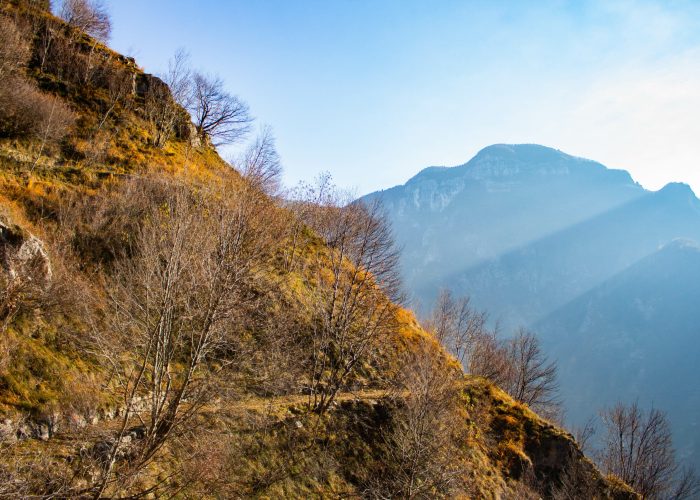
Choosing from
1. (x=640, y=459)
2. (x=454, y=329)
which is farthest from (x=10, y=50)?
(x=640, y=459)

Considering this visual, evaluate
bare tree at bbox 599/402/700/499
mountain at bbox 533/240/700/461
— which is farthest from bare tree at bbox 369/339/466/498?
mountain at bbox 533/240/700/461

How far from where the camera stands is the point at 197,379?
1499 cm

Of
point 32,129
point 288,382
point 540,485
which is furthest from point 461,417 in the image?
point 32,129

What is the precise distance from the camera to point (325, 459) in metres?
17.3

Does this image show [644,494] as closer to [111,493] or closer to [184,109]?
[111,493]

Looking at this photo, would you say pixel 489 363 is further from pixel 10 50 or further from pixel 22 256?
pixel 10 50

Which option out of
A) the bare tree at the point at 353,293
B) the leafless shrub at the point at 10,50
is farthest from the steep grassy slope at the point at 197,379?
the leafless shrub at the point at 10,50

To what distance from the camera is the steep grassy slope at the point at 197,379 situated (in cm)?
1156

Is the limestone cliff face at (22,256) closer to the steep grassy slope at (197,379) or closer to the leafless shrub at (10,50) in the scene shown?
the steep grassy slope at (197,379)

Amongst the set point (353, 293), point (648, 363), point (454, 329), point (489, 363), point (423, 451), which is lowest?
point (423, 451)

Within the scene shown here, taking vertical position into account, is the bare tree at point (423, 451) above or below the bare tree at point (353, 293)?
below

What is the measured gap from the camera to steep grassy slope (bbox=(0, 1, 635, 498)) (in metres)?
11.6

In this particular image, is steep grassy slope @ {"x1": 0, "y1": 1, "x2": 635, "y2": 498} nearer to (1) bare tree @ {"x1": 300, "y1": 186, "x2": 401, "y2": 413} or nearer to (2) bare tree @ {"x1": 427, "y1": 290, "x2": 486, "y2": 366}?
(1) bare tree @ {"x1": 300, "y1": 186, "x2": 401, "y2": 413}

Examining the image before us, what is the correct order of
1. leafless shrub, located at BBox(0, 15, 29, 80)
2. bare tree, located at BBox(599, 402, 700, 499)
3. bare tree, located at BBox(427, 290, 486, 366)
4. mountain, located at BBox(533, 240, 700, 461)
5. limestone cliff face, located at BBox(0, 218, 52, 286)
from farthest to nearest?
mountain, located at BBox(533, 240, 700, 461) < bare tree, located at BBox(427, 290, 486, 366) < bare tree, located at BBox(599, 402, 700, 499) < leafless shrub, located at BBox(0, 15, 29, 80) < limestone cliff face, located at BBox(0, 218, 52, 286)
